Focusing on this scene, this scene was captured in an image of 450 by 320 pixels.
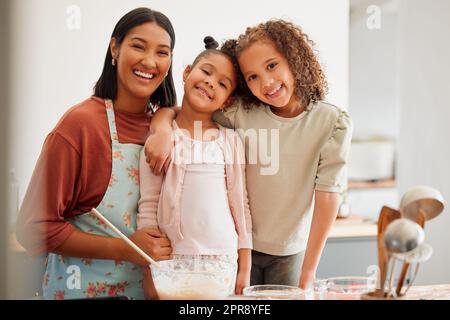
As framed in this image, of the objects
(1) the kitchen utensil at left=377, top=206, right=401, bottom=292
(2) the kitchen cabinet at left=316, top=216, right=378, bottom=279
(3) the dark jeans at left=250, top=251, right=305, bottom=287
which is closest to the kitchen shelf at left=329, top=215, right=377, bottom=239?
(2) the kitchen cabinet at left=316, top=216, right=378, bottom=279

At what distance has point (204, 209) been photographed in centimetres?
114

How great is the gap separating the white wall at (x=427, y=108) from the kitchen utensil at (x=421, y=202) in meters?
0.34

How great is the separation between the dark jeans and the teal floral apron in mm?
221

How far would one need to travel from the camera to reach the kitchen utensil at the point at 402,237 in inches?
36.1

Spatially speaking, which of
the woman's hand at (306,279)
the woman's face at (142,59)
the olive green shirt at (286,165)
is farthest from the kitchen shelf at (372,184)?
the woman's face at (142,59)

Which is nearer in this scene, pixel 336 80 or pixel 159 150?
pixel 159 150

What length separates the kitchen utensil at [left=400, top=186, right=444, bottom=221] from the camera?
0.97m

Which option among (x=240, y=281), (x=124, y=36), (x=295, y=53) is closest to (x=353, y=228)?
(x=240, y=281)

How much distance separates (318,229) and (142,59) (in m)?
0.46

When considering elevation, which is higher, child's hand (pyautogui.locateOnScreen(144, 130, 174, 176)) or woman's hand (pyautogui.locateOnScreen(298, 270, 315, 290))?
child's hand (pyautogui.locateOnScreen(144, 130, 174, 176))

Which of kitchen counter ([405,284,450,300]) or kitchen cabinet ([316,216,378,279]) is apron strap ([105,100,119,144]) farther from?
kitchen counter ([405,284,450,300])

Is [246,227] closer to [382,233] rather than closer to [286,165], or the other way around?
[286,165]

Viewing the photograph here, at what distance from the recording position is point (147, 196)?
3.73ft
